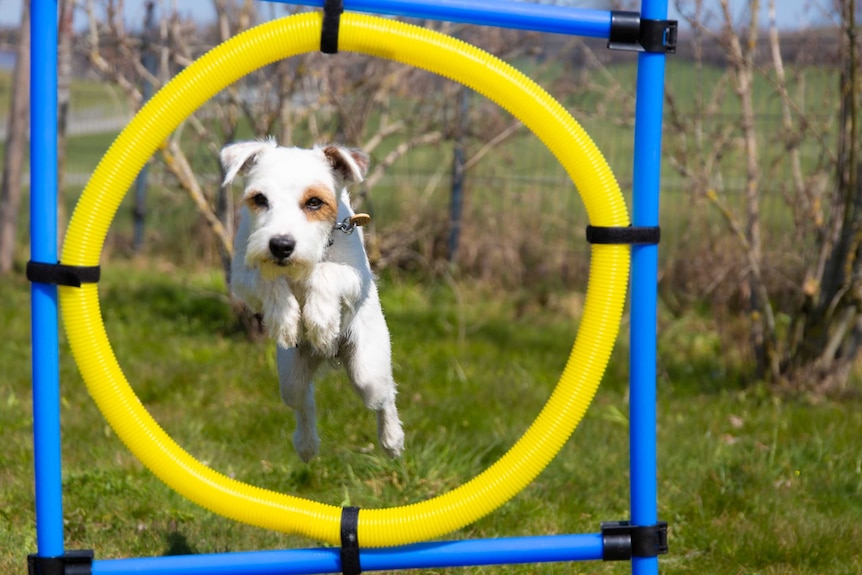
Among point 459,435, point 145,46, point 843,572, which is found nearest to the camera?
point 843,572

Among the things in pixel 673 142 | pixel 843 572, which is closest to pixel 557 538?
pixel 843 572

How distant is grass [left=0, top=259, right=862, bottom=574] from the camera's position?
4.07m

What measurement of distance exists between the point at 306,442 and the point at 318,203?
0.91m

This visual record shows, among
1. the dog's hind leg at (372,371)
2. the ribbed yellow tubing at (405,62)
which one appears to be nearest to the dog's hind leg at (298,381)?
the dog's hind leg at (372,371)

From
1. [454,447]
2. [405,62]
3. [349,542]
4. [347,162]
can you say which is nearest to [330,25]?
[405,62]

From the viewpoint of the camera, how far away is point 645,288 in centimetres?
310

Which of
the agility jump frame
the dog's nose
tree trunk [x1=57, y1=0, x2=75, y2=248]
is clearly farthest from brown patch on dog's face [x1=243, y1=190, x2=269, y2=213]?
tree trunk [x1=57, y1=0, x2=75, y2=248]

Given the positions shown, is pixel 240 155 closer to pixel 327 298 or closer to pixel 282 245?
pixel 282 245

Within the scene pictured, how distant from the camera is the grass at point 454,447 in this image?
407 centimetres

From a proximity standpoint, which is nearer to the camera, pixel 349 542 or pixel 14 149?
pixel 349 542

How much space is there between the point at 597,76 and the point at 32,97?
6759mm

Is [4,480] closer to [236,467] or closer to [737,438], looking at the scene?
[236,467]

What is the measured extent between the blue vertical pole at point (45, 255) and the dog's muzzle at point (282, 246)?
0.80 metres

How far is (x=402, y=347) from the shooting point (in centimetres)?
563
